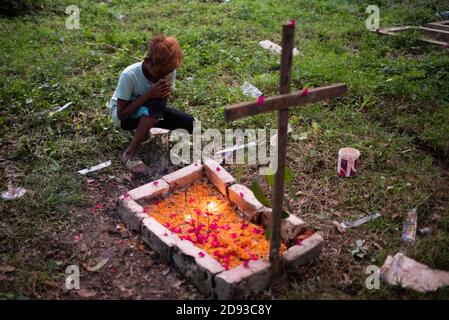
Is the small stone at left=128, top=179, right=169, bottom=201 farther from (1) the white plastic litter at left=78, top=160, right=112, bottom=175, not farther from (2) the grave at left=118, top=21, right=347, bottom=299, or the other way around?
(1) the white plastic litter at left=78, top=160, right=112, bottom=175

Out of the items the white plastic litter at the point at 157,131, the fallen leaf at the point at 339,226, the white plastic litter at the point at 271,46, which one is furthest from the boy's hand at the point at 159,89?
the white plastic litter at the point at 271,46

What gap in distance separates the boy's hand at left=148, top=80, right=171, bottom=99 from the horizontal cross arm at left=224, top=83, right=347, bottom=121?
1.69 meters

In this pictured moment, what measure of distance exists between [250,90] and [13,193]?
2996 mm

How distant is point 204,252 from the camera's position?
2.83m

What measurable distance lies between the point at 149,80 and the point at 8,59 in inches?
124

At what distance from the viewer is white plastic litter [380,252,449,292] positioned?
107 inches

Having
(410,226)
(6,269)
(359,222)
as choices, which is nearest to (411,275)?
(410,226)

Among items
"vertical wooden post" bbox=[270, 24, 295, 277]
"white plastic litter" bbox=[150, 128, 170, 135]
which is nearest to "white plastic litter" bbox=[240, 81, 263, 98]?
"white plastic litter" bbox=[150, 128, 170, 135]

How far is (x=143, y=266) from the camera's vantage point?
301cm

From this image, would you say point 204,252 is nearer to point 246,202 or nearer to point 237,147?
point 246,202

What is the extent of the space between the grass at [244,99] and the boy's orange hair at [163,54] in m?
1.08

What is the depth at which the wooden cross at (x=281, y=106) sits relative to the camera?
2201 mm

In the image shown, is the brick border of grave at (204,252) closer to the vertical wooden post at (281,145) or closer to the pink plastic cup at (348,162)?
the vertical wooden post at (281,145)
